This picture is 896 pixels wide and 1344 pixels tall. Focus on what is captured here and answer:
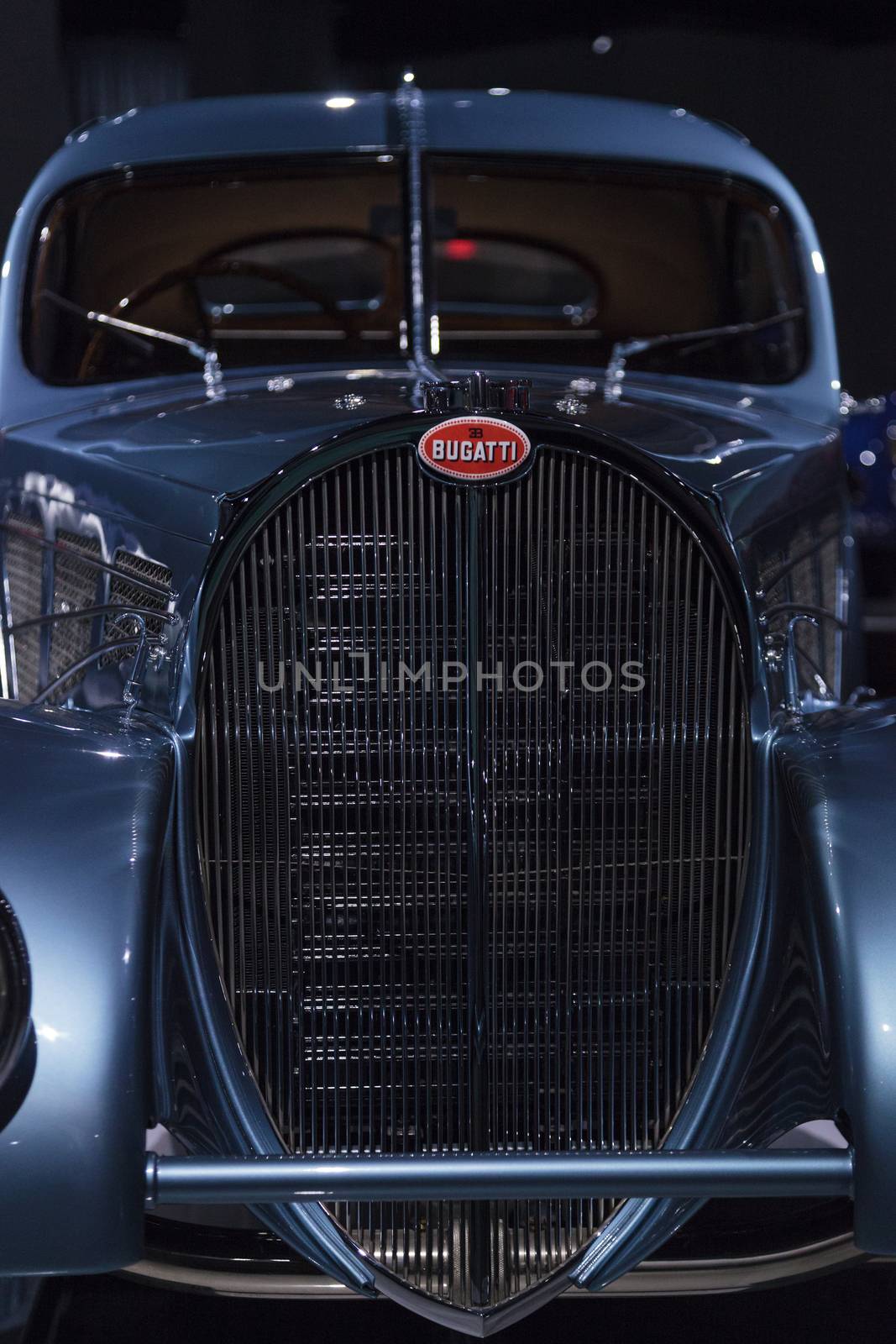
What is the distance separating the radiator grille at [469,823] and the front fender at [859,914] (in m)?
0.13

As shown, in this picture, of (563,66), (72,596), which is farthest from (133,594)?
(563,66)

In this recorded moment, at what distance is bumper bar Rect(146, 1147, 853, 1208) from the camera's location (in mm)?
1378

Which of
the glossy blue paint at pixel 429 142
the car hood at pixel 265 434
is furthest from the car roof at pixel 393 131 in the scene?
the car hood at pixel 265 434

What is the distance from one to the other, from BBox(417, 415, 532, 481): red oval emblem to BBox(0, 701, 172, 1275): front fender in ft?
1.63

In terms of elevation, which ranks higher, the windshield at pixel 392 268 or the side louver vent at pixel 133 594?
the windshield at pixel 392 268

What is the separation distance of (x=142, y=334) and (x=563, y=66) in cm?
571

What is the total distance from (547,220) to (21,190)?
5047mm

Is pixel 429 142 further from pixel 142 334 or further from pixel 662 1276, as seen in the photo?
pixel 662 1276

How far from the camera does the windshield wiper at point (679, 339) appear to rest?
254 centimetres

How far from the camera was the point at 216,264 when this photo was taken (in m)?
2.80

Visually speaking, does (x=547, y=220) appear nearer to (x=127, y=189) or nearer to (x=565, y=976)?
(x=127, y=189)

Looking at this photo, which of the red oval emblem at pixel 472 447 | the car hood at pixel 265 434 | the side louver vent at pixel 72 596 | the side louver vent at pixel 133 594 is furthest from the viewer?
the side louver vent at pixel 72 596

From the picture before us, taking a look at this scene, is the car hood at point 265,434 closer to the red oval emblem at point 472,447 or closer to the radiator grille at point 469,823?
the red oval emblem at point 472,447

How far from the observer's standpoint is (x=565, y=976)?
1702mm
